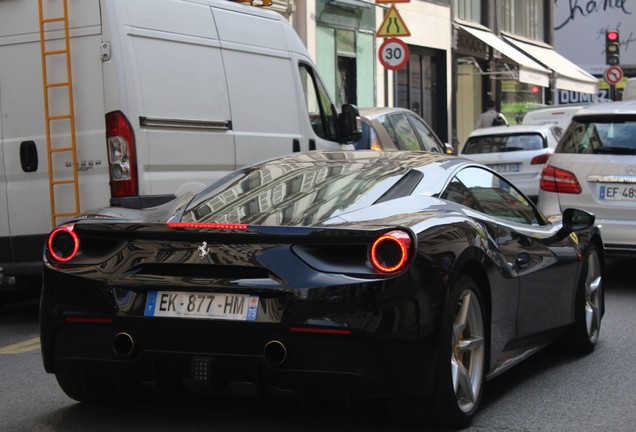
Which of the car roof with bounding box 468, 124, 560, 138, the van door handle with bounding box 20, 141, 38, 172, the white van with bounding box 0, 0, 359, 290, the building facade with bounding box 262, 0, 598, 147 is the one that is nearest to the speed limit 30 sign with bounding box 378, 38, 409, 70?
the car roof with bounding box 468, 124, 560, 138

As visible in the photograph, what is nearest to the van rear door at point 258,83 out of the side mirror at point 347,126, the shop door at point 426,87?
the side mirror at point 347,126

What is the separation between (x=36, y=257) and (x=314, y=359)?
5.07 m

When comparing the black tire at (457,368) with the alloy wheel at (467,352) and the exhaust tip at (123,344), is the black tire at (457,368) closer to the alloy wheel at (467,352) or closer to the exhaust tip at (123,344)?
the alloy wheel at (467,352)

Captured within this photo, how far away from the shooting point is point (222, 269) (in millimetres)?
5332

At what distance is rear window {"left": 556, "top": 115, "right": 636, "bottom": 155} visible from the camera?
11336 mm

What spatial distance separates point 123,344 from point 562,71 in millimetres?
34798

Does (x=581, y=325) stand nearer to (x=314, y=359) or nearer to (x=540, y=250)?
(x=540, y=250)

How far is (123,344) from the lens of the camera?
5406mm

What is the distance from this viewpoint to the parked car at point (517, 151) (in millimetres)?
19469

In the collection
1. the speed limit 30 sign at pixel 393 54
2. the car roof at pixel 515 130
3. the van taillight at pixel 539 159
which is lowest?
the van taillight at pixel 539 159

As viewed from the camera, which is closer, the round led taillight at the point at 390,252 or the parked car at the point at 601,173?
the round led taillight at the point at 390,252

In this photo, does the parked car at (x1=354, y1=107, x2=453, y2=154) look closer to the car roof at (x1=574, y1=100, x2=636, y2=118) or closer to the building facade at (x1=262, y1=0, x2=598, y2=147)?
the car roof at (x1=574, y1=100, x2=636, y2=118)

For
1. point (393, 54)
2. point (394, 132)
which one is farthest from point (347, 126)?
point (393, 54)

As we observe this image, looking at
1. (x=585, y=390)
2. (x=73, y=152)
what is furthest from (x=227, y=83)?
(x=585, y=390)
